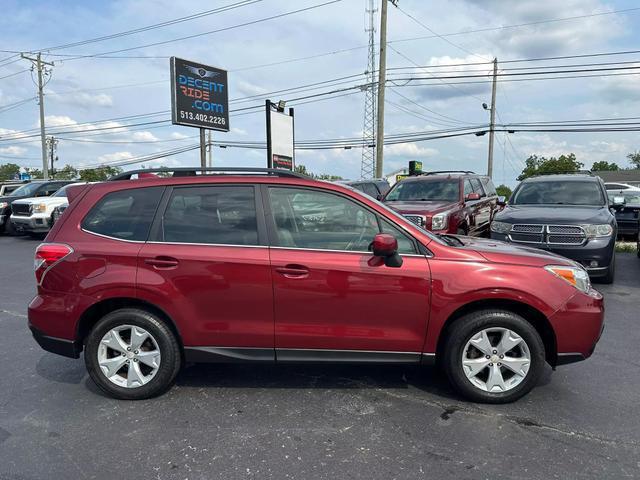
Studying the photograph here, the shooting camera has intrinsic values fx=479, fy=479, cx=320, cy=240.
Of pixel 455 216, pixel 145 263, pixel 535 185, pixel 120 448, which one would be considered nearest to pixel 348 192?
pixel 145 263

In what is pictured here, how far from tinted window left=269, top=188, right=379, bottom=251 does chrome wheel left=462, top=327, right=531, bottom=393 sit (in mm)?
1099

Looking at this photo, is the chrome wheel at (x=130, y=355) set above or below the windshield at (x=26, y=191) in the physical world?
below

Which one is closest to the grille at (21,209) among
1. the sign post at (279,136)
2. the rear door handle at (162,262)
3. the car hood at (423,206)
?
the sign post at (279,136)

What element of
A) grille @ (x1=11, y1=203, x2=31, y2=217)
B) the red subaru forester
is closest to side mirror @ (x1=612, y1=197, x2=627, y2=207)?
the red subaru forester

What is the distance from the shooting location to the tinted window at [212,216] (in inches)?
144

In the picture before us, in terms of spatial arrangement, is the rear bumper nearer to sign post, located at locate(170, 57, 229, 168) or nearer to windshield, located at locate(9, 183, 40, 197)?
sign post, located at locate(170, 57, 229, 168)

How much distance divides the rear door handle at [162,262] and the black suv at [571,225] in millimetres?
5662

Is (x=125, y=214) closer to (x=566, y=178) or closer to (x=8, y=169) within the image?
(x=566, y=178)

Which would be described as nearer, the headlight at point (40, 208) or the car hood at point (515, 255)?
the car hood at point (515, 255)

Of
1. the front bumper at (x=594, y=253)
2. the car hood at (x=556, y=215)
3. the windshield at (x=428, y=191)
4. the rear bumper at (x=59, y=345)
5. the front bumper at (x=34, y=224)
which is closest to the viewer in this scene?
the rear bumper at (x=59, y=345)

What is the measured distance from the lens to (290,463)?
2.86m

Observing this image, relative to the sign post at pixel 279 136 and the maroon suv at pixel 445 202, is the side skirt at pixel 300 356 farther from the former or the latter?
the sign post at pixel 279 136

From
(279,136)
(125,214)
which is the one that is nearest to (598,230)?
(125,214)

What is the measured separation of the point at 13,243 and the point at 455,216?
12874 millimetres
